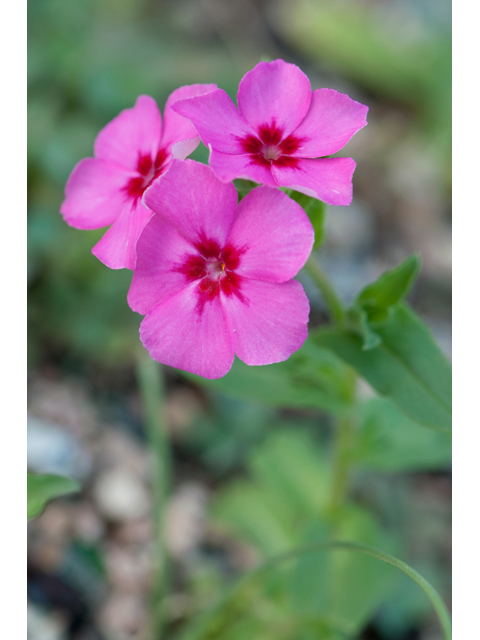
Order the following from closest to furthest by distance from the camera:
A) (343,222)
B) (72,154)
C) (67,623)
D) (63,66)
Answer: (67,623) < (72,154) < (63,66) < (343,222)

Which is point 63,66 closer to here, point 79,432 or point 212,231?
point 79,432

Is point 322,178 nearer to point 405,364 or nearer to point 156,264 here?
point 156,264

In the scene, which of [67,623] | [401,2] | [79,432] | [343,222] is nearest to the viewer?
[67,623]

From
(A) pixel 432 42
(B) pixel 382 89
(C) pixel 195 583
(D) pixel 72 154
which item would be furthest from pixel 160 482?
(A) pixel 432 42

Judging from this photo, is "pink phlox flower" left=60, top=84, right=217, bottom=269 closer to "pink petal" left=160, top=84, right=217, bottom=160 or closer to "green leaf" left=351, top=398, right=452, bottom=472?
"pink petal" left=160, top=84, right=217, bottom=160

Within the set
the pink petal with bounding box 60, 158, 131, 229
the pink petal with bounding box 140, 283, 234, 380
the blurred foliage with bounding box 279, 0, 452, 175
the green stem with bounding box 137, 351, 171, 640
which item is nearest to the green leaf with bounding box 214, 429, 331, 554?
the green stem with bounding box 137, 351, 171, 640

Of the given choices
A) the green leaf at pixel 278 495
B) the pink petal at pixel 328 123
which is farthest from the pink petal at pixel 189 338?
the green leaf at pixel 278 495

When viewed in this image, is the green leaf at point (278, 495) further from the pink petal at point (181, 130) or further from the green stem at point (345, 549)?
the pink petal at point (181, 130)
